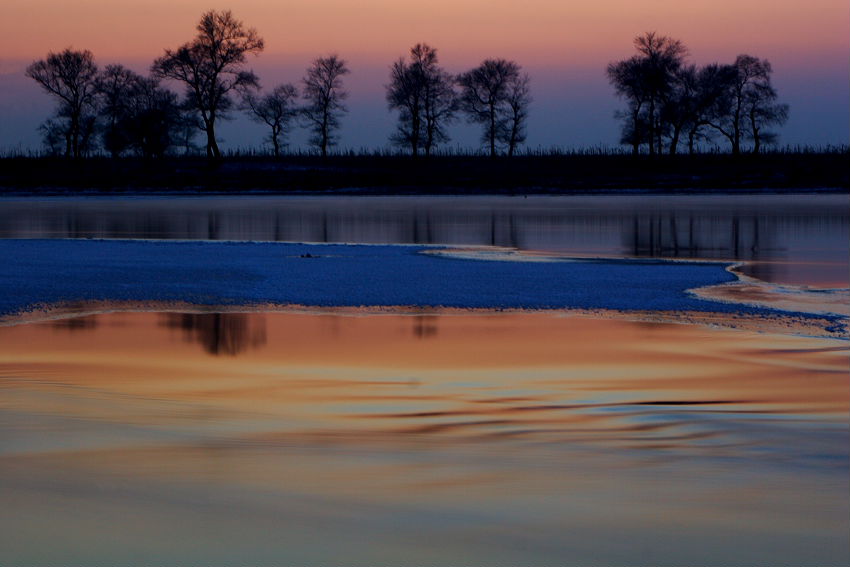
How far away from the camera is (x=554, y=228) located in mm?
29781

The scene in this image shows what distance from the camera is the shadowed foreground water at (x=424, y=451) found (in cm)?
489

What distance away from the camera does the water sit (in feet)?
16.1

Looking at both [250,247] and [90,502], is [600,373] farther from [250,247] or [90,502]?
[250,247]

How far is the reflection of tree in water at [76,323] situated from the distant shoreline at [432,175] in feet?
179

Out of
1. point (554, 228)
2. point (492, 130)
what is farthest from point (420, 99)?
point (554, 228)

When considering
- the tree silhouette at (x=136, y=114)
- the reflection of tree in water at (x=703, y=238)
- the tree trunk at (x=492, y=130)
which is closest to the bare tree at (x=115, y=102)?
the tree silhouette at (x=136, y=114)

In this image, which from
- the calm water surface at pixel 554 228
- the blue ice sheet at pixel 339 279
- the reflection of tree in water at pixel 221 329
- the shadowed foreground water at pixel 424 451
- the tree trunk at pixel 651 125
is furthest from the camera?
the tree trunk at pixel 651 125

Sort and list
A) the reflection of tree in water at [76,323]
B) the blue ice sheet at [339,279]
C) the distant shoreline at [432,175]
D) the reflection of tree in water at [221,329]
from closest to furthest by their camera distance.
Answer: the reflection of tree in water at [221,329] → the reflection of tree in water at [76,323] → the blue ice sheet at [339,279] → the distant shoreline at [432,175]

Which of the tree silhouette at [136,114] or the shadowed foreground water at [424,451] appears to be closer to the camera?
the shadowed foreground water at [424,451]

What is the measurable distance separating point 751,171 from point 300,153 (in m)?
34.6

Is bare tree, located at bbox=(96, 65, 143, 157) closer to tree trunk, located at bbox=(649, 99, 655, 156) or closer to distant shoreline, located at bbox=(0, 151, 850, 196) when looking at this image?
distant shoreline, located at bbox=(0, 151, 850, 196)

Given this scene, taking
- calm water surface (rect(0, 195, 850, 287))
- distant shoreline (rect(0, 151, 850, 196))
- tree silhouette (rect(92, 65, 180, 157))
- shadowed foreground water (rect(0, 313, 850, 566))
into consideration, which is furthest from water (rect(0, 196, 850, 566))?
tree silhouette (rect(92, 65, 180, 157))

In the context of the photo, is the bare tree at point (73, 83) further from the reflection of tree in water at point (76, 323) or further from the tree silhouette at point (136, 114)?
the reflection of tree in water at point (76, 323)

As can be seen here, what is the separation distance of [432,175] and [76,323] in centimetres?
6572
